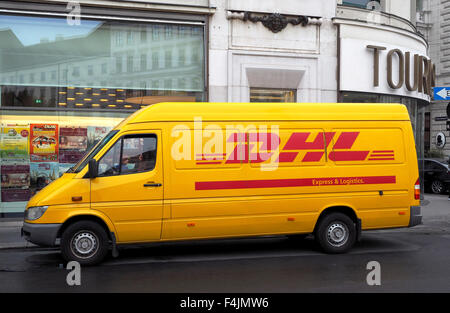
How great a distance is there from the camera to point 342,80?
15328 mm

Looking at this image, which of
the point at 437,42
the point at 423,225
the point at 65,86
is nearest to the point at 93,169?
the point at 65,86

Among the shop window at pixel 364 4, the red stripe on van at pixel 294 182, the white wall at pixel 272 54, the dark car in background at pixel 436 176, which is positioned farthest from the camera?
the dark car in background at pixel 436 176

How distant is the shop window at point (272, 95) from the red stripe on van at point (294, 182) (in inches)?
271

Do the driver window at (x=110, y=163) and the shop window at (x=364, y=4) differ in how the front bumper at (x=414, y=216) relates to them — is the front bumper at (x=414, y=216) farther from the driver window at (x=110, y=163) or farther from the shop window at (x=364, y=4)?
the shop window at (x=364, y=4)

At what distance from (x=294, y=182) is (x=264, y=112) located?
1.28m

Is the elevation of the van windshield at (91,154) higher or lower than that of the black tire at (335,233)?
higher

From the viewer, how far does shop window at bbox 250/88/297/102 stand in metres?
15.4

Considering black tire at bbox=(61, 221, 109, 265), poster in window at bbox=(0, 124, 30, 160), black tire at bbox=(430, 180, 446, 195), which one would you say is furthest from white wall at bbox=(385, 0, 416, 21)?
black tire at bbox=(61, 221, 109, 265)

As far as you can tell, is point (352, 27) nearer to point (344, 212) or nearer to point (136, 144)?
point (344, 212)

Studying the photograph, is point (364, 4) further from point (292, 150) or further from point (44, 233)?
point (44, 233)

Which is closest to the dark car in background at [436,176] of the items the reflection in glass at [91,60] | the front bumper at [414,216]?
the reflection in glass at [91,60]

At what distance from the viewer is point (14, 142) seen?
13.2 meters

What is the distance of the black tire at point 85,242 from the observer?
7902mm

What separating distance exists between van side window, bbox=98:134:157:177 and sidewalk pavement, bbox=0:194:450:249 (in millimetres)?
3030
